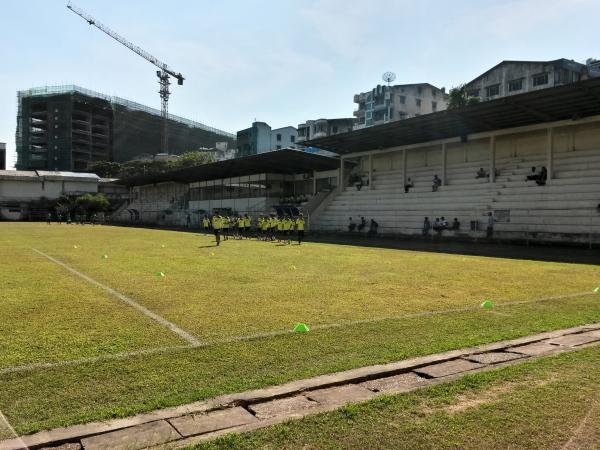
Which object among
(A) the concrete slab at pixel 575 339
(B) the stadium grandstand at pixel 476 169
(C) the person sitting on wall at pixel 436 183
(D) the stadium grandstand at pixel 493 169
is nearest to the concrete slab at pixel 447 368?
(A) the concrete slab at pixel 575 339

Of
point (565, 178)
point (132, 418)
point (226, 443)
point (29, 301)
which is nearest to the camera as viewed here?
point (226, 443)

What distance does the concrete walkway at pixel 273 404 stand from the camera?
3350 mm

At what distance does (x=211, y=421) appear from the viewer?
3.67 metres

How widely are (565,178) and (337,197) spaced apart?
19332 mm

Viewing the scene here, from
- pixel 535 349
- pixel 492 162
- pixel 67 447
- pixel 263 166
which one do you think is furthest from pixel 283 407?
pixel 263 166

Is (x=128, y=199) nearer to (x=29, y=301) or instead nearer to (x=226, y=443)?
(x=29, y=301)

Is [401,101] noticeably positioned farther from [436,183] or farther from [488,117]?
[488,117]

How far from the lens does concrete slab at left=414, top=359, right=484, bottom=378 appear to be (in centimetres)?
479

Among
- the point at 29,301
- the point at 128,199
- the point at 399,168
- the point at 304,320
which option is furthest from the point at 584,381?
the point at 128,199

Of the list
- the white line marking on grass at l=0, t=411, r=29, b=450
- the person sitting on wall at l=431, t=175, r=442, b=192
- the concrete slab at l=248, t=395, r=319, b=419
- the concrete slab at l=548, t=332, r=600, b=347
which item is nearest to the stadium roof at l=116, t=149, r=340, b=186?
the person sitting on wall at l=431, t=175, r=442, b=192

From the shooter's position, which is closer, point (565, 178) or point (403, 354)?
point (403, 354)

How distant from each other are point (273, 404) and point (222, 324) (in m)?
2.87

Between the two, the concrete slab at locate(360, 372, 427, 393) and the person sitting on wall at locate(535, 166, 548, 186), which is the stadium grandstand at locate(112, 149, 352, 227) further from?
the concrete slab at locate(360, 372, 427, 393)

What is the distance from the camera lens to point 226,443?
10.9ft
